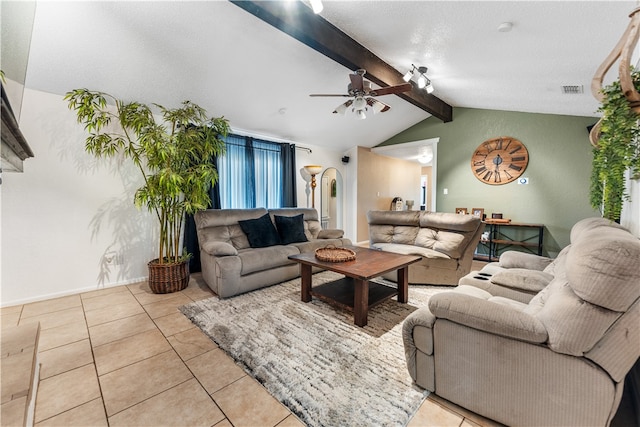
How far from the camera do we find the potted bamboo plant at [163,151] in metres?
2.95

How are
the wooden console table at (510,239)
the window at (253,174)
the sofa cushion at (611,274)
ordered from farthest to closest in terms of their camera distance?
1. the wooden console table at (510,239)
2. the window at (253,174)
3. the sofa cushion at (611,274)

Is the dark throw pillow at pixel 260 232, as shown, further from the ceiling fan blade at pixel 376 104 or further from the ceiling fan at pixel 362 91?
the ceiling fan blade at pixel 376 104

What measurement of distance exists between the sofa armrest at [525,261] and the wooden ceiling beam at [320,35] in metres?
2.65

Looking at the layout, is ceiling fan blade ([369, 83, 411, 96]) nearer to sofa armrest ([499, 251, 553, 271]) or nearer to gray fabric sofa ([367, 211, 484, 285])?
gray fabric sofa ([367, 211, 484, 285])

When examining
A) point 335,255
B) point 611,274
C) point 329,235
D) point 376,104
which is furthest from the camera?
point 329,235

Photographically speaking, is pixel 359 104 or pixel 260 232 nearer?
pixel 359 104

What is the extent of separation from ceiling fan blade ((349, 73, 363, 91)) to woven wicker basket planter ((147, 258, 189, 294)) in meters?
3.05

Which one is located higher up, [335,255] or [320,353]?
[335,255]

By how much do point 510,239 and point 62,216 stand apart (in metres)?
Result: 7.06

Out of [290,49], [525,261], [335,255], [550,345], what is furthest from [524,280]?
[290,49]

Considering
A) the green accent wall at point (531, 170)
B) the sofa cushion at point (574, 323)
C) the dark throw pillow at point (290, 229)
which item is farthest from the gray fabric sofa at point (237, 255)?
the green accent wall at point (531, 170)

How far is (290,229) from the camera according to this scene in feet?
13.6

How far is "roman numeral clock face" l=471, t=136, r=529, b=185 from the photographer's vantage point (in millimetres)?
4812

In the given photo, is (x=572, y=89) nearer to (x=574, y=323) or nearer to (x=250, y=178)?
(x=574, y=323)
